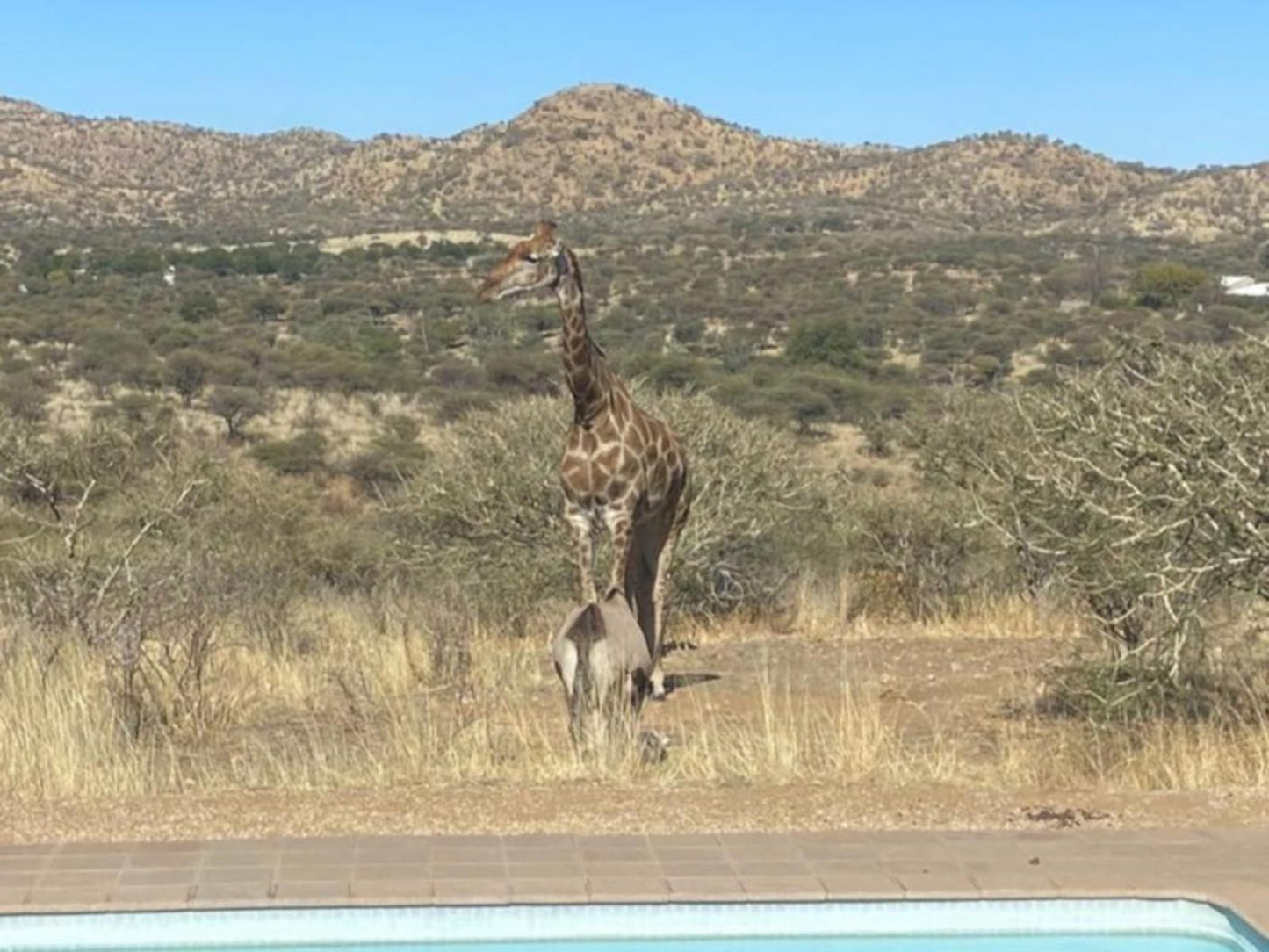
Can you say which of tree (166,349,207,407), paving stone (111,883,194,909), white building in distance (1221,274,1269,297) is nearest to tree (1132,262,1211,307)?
white building in distance (1221,274,1269,297)

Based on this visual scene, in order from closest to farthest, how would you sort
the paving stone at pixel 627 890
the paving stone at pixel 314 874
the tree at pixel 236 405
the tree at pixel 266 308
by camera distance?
the paving stone at pixel 627 890, the paving stone at pixel 314 874, the tree at pixel 236 405, the tree at pixel 266 308

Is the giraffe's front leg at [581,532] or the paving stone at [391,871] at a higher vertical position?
the giraffe's front leg at [581,532]

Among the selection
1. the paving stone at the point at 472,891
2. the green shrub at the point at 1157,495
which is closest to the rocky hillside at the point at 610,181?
the green shrub at the point at 1157,495

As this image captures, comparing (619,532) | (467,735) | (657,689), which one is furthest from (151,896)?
(657,689)

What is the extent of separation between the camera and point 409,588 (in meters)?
14.1

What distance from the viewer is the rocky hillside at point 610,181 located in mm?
70938

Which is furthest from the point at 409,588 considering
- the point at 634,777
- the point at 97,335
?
the point at 97,335

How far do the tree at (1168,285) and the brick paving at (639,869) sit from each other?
37.0 m

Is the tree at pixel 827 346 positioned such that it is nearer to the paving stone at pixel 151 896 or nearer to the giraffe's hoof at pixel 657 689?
the giraffe's hoof at pixel 657 689

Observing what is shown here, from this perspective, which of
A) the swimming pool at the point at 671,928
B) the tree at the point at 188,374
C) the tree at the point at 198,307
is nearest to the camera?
the swimming pool at the point at 671,928

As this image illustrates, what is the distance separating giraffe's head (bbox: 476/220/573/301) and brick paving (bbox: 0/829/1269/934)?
132 inches

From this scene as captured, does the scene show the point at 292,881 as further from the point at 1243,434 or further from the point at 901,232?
the point at 901,232

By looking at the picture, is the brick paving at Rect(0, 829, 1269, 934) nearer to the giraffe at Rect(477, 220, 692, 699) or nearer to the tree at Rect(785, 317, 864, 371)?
the giraffe at Rect(477, 220, 692, 699)

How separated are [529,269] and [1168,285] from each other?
36.5 meters
